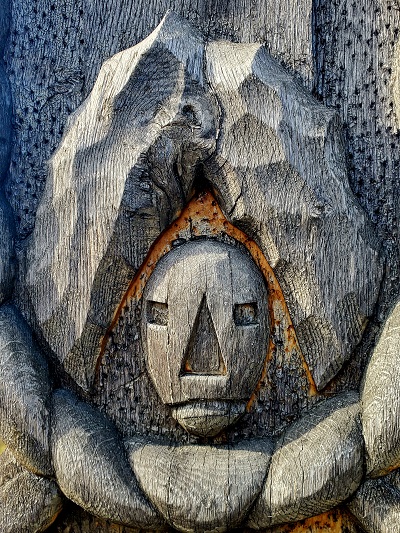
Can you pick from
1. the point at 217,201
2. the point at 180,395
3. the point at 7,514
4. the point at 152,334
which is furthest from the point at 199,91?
the point at 7,514

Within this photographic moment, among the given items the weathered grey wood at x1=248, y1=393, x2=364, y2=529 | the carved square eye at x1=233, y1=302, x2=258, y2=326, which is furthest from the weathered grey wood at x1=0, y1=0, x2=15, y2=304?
the weathered grey wood at x1=248, y1=393, x2=364, y2=529

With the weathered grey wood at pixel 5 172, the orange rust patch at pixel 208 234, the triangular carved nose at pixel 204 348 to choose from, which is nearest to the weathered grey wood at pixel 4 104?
the weathered grey wood at pixel 5 172

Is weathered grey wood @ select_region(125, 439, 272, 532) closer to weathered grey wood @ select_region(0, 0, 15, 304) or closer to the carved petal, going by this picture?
the carved petal

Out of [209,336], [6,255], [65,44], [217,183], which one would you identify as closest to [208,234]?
[217,183]

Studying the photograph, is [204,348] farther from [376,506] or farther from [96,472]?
[376,506]

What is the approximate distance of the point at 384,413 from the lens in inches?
55.5

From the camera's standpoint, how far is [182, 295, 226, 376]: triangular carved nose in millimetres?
1454

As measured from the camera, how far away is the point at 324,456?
1406 mm

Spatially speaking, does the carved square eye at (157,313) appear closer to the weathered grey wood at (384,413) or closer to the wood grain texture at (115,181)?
the wood grain texture at (115,181)

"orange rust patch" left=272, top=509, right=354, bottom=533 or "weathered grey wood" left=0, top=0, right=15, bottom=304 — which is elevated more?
"weathered grey wood" left=0, top=0, right=15, bottom=304

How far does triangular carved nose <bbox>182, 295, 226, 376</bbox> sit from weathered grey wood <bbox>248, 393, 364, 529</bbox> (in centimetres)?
20

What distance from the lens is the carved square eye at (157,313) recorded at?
149 cm

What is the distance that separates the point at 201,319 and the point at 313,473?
1.13 feet

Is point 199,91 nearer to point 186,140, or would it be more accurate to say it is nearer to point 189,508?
point 186,140
